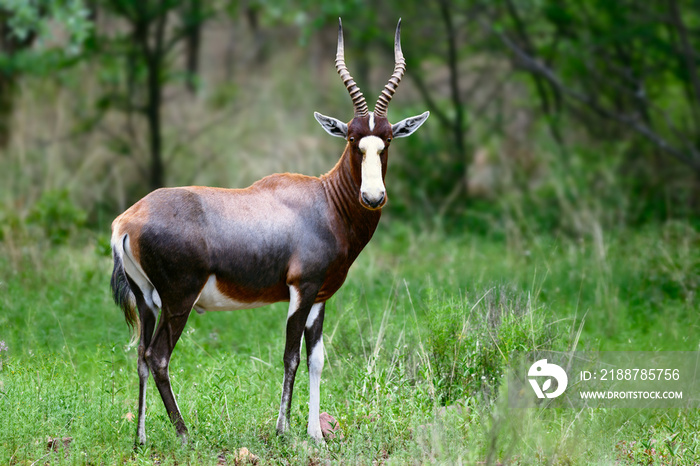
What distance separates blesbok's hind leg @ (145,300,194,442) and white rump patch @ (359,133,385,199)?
1388mm

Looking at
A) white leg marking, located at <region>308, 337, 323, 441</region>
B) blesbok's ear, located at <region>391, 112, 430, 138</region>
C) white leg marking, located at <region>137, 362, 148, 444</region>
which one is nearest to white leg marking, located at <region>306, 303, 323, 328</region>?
white leg marking, located at <region>308, 337, 323, 441</region>

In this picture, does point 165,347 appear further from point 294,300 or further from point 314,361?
point 314,361

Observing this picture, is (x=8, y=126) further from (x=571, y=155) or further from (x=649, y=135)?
(x=649, y=135)

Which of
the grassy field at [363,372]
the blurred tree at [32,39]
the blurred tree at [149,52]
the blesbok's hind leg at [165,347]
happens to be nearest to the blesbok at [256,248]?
the blesbok's hind leg at [165,347]

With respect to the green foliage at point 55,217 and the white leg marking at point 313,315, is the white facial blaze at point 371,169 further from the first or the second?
the green foliage at point 55,217

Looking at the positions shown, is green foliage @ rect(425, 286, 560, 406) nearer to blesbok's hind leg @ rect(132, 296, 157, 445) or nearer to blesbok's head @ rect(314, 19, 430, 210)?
blesbok's head @ rect(314, 19, 430, 210)

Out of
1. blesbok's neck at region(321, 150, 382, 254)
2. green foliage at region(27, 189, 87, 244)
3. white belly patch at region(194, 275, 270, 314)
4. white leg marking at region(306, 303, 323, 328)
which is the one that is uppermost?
blesbok's neck at region(321, 150, 382, 254)

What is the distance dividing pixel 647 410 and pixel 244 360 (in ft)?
11.0

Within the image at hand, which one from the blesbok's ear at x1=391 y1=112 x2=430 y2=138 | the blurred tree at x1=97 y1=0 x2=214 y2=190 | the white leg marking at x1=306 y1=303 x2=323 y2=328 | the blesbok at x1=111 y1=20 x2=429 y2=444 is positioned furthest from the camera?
the blurred tree at x1=97 y1=0 x2=214 y2=190

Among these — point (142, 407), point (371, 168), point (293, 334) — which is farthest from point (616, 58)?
point (142, 407)

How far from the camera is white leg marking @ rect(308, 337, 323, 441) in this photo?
5.60 meters

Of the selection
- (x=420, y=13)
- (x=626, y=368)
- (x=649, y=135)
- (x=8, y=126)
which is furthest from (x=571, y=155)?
(x=8, y=126)

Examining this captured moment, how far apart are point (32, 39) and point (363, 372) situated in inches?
470

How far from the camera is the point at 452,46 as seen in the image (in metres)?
14.7
